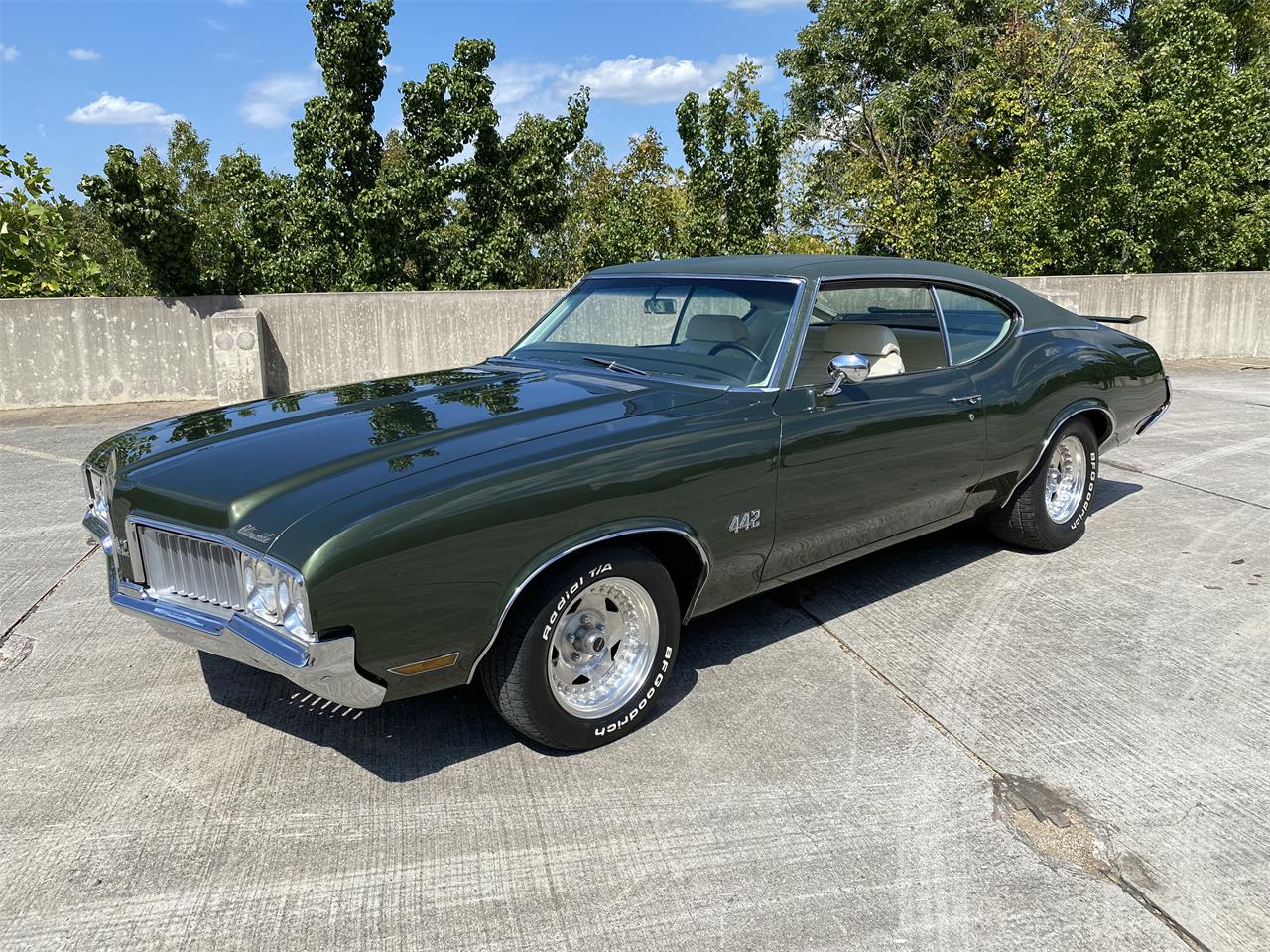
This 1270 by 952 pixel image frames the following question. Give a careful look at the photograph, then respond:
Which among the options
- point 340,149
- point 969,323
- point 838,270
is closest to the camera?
point 838,270

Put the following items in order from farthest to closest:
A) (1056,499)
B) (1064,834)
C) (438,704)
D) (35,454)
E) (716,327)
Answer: (35,454)
(1056,499)
(716,327)
(438,704)
(1064,834)

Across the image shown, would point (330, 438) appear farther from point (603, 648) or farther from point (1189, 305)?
point (1189, 305)

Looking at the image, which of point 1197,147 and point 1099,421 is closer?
point 1099,421

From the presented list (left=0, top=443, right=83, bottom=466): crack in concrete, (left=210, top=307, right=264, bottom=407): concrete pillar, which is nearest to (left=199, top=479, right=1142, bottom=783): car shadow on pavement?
(left=0, top=443, right=83, bottom=466): crack in concrete

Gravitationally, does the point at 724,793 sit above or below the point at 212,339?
below

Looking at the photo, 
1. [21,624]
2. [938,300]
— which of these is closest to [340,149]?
[21,624]

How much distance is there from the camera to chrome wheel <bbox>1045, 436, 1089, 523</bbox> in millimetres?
5633

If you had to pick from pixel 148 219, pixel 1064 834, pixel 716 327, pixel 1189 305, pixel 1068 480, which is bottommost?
pixel 1064 834

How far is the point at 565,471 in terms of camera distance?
3262 mm

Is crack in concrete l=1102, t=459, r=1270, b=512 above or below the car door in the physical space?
below

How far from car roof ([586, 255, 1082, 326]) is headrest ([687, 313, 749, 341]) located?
25 centimetres

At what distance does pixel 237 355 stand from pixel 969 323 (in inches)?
342

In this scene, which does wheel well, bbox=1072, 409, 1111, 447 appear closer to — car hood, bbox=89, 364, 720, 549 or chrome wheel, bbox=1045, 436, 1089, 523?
chrome wheel, bbox=1045, 436, 1089, 523

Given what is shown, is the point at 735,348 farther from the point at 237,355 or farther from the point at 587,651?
the point at 237,355
